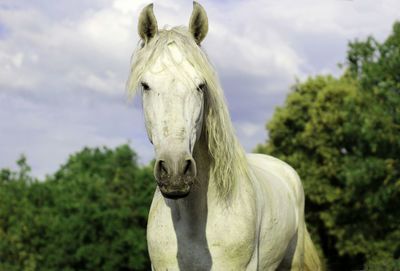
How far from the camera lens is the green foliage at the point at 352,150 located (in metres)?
18.7

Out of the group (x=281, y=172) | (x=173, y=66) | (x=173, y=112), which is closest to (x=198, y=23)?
(x=173, y=66)

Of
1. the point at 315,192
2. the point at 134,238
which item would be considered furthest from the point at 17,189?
the point at 315,192

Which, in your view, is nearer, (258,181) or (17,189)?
(258,181)

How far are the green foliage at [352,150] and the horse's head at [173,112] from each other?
15.0 meters

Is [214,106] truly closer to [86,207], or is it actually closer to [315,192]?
[315,192]

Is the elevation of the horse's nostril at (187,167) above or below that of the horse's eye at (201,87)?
below

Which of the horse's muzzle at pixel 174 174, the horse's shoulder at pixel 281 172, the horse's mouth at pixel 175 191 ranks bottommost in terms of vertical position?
the horse's mouth at pixel 175 191

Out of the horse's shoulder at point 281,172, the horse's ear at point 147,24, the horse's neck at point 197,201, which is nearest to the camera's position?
the horse's ear at point 147,24

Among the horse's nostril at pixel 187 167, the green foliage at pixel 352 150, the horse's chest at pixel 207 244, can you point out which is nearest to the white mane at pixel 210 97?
the horse's chest at pixel 207 244

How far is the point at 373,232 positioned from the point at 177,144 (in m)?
23.0

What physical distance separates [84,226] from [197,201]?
972 inches

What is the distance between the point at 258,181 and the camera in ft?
13.4

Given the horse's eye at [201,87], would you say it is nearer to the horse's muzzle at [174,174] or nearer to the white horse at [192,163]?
the white horse at [192,163]

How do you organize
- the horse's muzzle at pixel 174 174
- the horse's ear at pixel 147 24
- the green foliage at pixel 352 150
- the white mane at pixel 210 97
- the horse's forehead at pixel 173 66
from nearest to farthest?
the horse's muzzle at pixel 174 174 → the horse's forehead at pixel 173 66 → the white mane at pixel 210 97 → the horse's ear at pixel 147 24 → the green foliage at pixel 352 150
